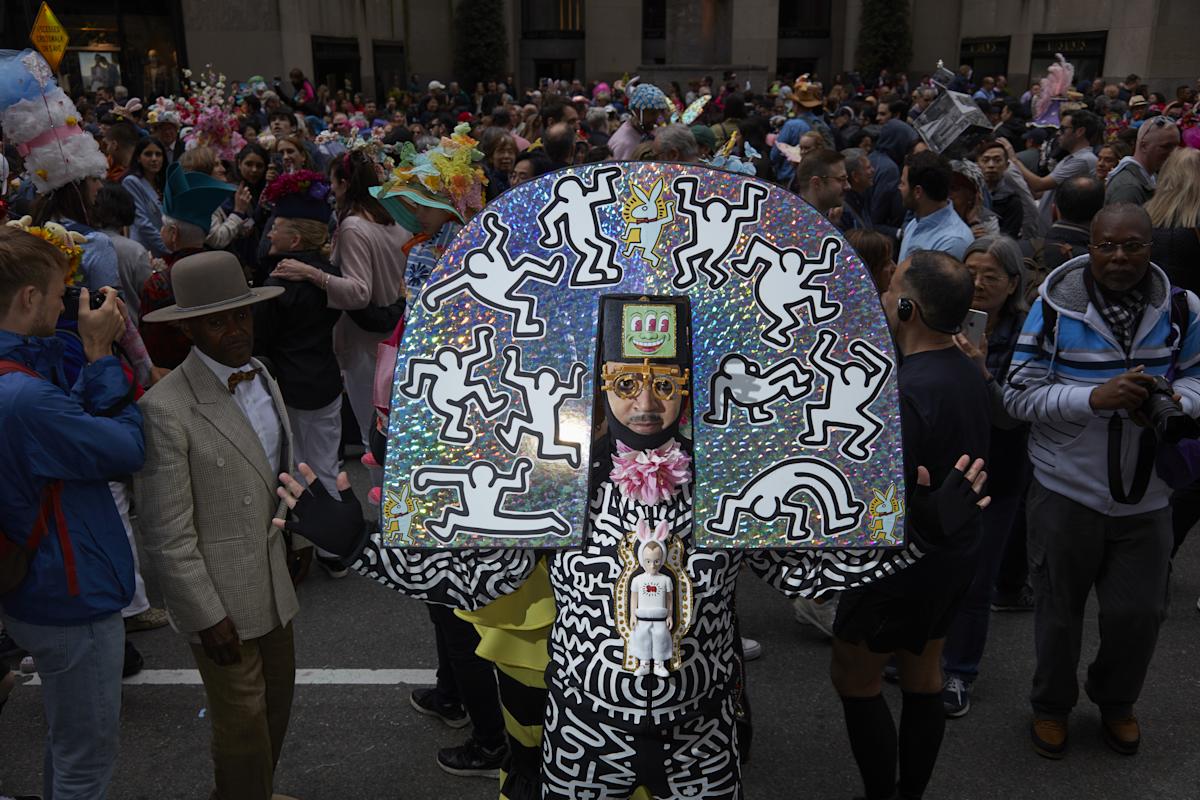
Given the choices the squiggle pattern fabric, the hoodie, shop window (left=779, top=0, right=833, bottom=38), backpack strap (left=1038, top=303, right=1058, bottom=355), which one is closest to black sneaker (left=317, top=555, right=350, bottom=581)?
the squiggle pattern fabric

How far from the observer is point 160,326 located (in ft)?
13.1

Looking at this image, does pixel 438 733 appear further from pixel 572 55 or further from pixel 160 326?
pixel 572 55

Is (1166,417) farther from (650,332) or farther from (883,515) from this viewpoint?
(650,332)

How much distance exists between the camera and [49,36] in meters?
8.03

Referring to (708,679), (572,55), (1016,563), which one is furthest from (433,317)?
(572,55)

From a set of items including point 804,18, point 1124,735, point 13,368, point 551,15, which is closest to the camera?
point 13,368

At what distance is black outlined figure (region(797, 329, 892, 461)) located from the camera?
7.75ft

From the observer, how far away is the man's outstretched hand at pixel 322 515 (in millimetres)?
2537

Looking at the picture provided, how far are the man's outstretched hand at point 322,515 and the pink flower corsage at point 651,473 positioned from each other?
0.71m

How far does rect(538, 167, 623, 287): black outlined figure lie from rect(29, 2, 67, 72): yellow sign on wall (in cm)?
743

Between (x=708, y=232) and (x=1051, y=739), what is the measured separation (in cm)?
265

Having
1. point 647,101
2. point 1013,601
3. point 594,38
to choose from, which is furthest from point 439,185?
point 594,38

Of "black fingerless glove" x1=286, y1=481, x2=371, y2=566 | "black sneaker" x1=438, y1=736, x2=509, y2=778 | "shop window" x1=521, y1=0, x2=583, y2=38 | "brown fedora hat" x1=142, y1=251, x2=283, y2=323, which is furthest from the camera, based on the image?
"shop window" x1=521, y1=0, x2=583, y2=38

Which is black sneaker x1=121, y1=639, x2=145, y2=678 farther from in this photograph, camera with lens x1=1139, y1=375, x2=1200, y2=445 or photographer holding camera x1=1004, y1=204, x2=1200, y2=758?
camera with lens x1=1139, y1=375, x2=1200, y2=445
